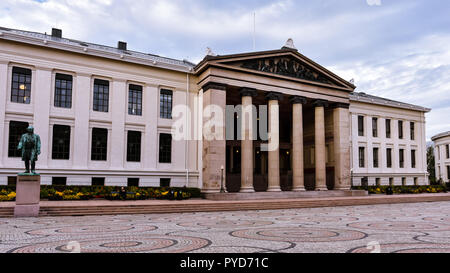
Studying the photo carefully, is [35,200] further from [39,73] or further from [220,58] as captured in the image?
[220,58]

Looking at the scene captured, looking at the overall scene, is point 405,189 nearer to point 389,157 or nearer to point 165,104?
point 389,157

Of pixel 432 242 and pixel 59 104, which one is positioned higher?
pixel 59 104

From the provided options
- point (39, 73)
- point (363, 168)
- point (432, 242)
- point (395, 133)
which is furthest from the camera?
point (395, 133)

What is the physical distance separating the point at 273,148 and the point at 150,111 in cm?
1258

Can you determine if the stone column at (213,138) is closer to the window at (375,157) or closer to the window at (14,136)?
the window at (14,136)

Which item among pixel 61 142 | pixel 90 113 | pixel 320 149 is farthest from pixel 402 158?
pixel 61 142

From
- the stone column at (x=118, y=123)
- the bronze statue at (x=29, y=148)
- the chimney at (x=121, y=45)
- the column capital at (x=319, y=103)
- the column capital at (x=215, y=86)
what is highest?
the chimney at (x=121, y=45)

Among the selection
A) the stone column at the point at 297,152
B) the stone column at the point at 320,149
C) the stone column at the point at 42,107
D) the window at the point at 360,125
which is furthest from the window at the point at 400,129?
the stone column at the point at 42,107

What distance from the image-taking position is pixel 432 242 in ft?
34.0

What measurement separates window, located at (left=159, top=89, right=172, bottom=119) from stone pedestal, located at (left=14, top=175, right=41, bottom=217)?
17.4 metres

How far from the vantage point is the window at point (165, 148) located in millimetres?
35125

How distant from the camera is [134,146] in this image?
33875 millimetres

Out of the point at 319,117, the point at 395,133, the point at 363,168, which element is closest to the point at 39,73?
the point at 319,117
